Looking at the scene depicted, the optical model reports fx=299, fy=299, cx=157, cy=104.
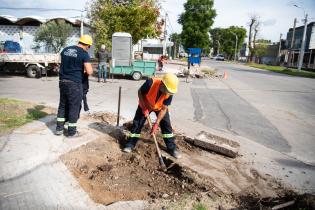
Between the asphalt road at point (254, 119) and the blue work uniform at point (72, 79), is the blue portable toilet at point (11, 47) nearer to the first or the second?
the asphalt road at point (254, 119)

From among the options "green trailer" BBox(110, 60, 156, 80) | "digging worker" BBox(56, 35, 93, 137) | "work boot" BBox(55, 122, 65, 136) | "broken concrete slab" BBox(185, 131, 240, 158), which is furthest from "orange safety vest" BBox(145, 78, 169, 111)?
"green trailer" BBox(110, 60, 156, 80)

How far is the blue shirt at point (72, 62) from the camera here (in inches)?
222

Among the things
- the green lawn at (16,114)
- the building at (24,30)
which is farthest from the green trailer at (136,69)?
the building at (24,30)

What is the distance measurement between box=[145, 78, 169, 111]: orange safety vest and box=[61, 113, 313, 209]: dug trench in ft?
3.11

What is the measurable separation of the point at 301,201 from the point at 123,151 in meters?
3.08

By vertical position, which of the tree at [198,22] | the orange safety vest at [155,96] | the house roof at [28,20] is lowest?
the orange safety vest at [155,96]

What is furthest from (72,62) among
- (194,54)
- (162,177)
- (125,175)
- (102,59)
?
(194,54)

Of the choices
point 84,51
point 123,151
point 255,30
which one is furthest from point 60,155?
point 255,30

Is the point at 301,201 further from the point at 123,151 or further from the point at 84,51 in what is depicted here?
the point at 84,51

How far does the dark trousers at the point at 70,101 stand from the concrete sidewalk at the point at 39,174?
29 centimetres

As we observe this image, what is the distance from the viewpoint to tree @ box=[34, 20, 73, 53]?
2511cm

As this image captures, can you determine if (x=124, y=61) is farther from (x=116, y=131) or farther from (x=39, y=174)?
(x=39, y=174)

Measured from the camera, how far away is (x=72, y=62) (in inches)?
223

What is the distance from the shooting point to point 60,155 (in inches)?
196
